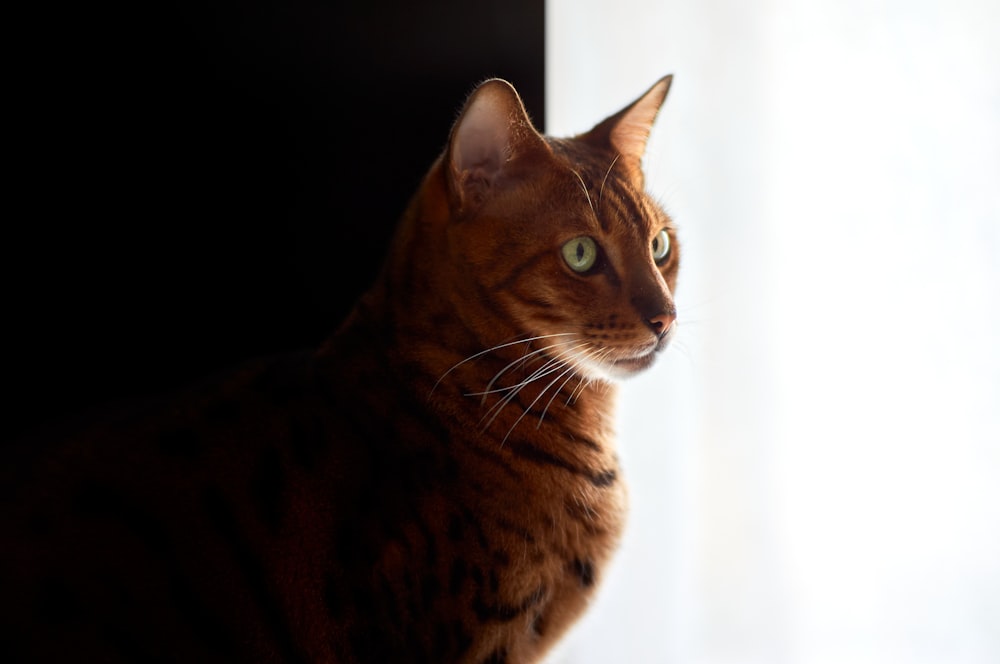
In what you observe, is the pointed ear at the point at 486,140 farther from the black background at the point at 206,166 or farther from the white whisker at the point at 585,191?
the black background at the point at 206,166

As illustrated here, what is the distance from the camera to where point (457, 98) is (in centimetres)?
118

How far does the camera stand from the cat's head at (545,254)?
0.91 meters

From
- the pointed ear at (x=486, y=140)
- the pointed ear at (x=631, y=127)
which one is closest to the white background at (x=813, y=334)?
the pointed ear at (x=631, y=127)

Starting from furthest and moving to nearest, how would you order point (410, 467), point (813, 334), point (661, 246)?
point (813, 334), point (661, 246), point (410, 467)

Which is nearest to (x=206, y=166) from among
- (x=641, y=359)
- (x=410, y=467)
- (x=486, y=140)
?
(x=486, y=140)

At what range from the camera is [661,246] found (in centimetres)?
103

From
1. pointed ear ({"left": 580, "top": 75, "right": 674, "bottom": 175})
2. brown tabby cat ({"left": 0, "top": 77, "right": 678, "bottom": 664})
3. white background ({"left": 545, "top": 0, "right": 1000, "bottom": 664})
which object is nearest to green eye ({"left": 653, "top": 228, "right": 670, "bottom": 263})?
brown tabby cat ({"left": 0, "top": 77, "right": 678, "bottom": 664})

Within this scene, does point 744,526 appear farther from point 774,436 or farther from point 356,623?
point 356,623

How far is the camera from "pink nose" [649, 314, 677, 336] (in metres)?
0.91

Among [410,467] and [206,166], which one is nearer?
[410,467]

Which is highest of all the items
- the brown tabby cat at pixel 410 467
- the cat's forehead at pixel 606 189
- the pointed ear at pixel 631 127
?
the pointed ear at pixel 631 127

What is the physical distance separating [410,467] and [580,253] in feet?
1.00

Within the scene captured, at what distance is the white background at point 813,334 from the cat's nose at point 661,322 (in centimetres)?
32

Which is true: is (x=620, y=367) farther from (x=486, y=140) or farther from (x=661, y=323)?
(x=486, y=140)
